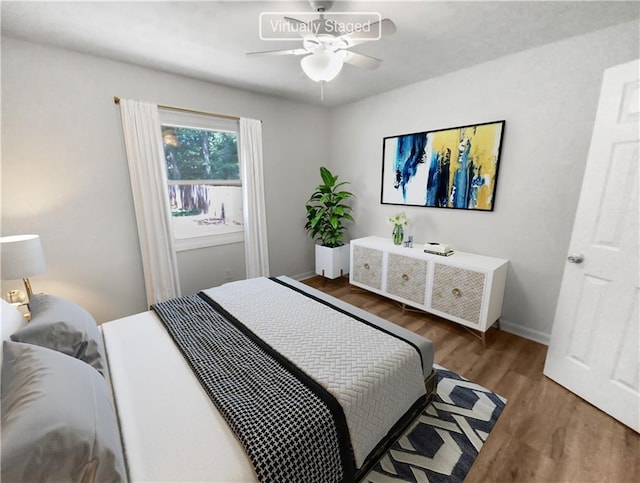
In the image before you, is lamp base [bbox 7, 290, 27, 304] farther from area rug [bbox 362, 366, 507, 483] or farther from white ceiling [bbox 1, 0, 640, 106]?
area rug [bbox 362, 366, 507, 483]

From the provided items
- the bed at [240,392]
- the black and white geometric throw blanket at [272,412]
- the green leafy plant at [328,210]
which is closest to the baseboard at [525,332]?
the bed at [240,392]

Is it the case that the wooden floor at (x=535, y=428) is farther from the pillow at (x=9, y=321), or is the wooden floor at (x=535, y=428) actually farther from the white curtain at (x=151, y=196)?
the white curtain at (x=151, y=196)

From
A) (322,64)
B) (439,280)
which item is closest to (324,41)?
(322,64)

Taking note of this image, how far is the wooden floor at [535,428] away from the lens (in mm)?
1331

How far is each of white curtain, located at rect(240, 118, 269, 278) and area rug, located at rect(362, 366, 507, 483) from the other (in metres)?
Result: 2.34

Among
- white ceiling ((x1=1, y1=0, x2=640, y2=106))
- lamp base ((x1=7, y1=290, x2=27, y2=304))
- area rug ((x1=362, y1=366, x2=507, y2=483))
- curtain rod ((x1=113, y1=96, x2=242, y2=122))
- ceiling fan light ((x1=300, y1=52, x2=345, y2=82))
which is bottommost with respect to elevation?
area rug ((x1=362, y1=366, x2=507, y2=483))

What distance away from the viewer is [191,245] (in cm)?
302

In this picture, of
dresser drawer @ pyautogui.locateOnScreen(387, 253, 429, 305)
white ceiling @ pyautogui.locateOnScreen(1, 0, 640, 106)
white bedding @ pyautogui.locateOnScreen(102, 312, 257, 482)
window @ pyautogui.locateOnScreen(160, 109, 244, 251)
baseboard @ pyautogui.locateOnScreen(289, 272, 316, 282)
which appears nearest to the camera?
white bedding @ pyautogui.locateOnScreen(102, 312, 257, 482)

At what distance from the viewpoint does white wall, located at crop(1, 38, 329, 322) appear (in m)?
2.03

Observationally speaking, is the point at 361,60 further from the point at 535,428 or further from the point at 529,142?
the point at 535,428

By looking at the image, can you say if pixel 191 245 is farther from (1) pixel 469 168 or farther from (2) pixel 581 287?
(2) pixel 581 287

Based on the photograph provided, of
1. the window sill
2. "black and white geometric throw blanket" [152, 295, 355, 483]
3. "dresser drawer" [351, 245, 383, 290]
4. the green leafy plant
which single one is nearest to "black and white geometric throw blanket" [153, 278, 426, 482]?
"black and white geometric throw blanket" [152, 295, 355, 483]

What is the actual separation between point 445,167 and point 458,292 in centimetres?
127

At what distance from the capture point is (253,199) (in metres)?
3.22
